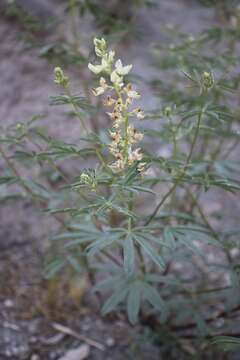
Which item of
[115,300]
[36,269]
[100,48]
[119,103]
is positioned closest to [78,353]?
[115,300]

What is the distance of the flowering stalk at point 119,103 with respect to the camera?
115 centimetres

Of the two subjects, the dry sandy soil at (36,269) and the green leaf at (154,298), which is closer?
the green leaf at (154,298)

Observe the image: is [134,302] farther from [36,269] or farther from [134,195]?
[36,269]

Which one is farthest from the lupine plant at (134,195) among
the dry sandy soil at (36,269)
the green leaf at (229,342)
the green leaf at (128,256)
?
the green leaf at (229,342)

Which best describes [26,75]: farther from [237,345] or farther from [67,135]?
[237,345]

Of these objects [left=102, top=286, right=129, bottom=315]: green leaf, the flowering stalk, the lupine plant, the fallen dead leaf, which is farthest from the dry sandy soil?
the flowering stalk

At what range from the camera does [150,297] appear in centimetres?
153

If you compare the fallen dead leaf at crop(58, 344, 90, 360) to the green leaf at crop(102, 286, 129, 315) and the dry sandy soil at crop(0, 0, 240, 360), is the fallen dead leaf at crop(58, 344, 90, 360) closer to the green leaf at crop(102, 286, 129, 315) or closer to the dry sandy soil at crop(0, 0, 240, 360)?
the dry sandy soil at crop(0, 0, 240, 360)

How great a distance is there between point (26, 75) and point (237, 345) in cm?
253

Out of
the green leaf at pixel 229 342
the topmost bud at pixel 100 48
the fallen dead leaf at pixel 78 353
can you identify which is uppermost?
the topmost bud at pixel 100 48

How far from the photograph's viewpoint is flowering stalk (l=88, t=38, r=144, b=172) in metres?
1.15

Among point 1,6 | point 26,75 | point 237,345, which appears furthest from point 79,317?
point 1,6

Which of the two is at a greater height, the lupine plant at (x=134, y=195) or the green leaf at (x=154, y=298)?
the lupine plant at (x=134, y=195)

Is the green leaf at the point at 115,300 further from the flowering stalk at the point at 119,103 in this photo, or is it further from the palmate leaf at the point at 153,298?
the flowering stalk at the point at 119,103
